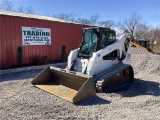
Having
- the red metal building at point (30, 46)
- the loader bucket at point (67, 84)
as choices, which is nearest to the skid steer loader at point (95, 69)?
the loader bucket at point (67, 84)

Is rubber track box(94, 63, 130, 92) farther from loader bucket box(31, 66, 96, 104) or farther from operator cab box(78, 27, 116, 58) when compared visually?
operator cab box(78, 27, 116, 58)

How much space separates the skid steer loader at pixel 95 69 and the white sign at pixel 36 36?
16.3ft

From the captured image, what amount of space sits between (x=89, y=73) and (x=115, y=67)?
1.20 metres

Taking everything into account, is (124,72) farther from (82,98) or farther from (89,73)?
(82,98)

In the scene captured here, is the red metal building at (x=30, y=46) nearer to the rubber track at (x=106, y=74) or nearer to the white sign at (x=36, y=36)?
the white sign at (x=36, y=36)

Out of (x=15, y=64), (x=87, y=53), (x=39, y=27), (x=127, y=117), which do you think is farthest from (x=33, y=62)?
(x=127, y=117)

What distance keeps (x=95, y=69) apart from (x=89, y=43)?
121cm

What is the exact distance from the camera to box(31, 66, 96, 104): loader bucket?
232 inches

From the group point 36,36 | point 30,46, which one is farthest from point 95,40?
point 36,36

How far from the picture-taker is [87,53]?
302 inches

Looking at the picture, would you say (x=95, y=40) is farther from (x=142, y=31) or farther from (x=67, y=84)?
(x=142, y=31)

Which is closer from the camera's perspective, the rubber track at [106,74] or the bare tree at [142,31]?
the rubber track at [106,74]

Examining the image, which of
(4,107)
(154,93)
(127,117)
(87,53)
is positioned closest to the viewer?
(127,117)

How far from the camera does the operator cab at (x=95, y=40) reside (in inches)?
296
